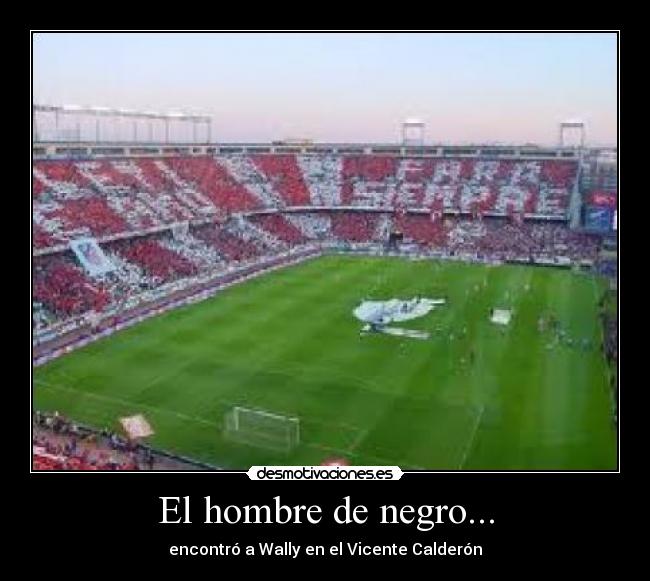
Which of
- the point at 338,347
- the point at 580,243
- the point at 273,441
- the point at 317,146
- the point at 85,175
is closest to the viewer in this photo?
the point at 273,441

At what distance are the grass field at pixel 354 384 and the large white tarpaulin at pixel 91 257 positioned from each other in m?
6.24

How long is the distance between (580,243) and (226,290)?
29880mm

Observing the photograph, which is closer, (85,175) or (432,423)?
(432,423)

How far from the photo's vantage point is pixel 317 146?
3204 inches

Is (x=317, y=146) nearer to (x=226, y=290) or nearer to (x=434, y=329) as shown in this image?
(x=226, y=290)

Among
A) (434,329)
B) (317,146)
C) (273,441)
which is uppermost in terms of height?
(317,146)

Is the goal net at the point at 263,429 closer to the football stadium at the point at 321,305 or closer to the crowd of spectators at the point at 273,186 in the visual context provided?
the football stadium at the point at 321,305

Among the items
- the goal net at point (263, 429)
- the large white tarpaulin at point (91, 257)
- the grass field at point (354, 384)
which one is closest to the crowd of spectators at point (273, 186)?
the large white tarpaulin at point (91, 257)

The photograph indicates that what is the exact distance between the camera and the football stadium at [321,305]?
86.2ft

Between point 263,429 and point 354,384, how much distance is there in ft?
18.4

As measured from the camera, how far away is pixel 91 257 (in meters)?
45.8

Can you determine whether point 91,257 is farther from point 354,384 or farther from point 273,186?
point 273,186

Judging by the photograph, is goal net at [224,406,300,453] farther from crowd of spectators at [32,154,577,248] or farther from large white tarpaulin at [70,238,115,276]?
crowd of spectators at [32,154,577,248]
